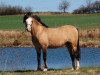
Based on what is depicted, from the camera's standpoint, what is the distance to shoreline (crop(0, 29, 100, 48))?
4172 centimetres

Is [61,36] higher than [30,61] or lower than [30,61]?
higher

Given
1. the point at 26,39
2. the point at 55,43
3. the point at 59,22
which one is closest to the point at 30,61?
the point at 55,43

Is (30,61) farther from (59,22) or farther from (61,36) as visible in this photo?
(59,22)

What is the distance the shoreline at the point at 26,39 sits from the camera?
137ft

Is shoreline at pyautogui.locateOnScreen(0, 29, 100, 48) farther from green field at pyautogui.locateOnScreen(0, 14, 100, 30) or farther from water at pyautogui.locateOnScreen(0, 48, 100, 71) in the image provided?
water at pyautogui.locateOnScreen(0, 48, 100, 71)

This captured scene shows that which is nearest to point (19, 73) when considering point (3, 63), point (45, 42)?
point (45, 42)

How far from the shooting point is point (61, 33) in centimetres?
1802

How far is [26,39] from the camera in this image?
44.8 m

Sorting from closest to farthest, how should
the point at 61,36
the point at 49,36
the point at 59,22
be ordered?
the point at 49,36 → the point at 61,36 → the point at 59,22

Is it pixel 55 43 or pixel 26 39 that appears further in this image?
pixel 26 39

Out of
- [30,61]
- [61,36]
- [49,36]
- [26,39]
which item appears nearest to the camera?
[49,36]

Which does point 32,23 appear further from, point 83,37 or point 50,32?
point 83,37

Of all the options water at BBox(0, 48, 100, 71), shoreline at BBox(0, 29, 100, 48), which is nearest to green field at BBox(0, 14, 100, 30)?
shoreline at BBox(0, 29, 100, 48)

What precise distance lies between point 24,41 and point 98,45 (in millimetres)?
7713
